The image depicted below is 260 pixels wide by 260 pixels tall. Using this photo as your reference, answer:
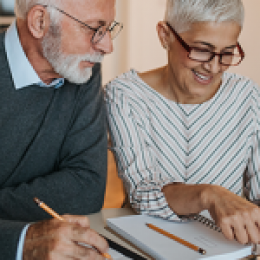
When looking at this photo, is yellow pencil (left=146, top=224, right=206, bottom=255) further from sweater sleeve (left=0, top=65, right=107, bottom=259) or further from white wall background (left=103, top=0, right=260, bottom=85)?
white wall background (left=103, top=0, right=260, bottom=85)

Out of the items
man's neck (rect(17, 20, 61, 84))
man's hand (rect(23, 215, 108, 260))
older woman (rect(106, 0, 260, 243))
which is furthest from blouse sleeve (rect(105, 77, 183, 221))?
man's hand (rect(23, 215, 108, 260))

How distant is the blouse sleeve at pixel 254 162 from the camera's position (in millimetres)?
1475

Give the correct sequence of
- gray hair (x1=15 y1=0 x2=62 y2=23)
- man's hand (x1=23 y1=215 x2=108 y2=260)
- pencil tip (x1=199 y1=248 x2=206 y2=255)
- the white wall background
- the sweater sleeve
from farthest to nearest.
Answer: the white wall background, gray hair (x1=15 y1=0 x2=62 y2=23), the sweater sleeve, pencil tip (x1=199 y1=248 x2=206 y2=255), man's hand (x1=23 y1=215 x2=108 y2=260)

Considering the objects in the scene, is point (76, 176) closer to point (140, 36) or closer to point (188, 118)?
point (188, 118)

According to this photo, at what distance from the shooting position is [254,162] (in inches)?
60.2

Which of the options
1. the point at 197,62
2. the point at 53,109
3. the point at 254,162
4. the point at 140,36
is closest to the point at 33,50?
the point at 53,109

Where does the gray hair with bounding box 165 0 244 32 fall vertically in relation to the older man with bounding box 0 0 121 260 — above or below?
above

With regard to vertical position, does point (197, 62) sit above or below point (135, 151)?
above

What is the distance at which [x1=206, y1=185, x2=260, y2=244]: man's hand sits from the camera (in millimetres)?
976

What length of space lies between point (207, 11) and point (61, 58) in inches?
20.7

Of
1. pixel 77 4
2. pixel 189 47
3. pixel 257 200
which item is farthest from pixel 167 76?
pixel 257 200

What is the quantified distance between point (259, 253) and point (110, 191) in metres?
2.33

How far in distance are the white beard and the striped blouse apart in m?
0.19

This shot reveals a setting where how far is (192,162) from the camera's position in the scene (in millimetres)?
1521
